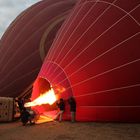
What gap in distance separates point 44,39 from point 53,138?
12.4 meters

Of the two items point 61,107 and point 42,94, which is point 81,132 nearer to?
point 61,107

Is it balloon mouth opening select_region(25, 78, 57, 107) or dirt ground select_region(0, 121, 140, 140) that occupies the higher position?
balloon mouth opening select_region(25, 78, 57, 107)

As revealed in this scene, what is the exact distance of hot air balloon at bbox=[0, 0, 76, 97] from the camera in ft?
63.8

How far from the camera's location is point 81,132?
877cm

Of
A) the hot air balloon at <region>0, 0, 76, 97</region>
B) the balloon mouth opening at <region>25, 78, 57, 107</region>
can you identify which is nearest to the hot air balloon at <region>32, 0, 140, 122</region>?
the balloon mouth opening at <region>25, 78, 57, 107</region>

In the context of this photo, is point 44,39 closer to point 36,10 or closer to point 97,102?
point 36,10

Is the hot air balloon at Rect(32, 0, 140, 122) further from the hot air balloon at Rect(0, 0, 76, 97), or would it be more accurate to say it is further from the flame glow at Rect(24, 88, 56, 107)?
the hot air balloon at Rect(0, 0, 76, 97)

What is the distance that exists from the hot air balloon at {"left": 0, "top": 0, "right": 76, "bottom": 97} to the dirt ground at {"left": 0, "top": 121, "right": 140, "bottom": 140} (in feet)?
30.7

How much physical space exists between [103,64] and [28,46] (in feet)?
35.8

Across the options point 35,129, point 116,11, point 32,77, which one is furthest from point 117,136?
point 32,77

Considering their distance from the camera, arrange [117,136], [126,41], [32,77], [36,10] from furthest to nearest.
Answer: [36,10]
[32,77]
[126,41]
[117,136]

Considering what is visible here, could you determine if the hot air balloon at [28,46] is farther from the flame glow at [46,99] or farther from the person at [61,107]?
the person at [61,107]

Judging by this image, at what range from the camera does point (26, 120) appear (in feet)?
38.6

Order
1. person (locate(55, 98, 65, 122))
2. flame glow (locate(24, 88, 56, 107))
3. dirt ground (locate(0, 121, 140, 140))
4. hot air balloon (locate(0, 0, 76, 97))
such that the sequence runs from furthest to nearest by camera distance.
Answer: hot air balloon (locate(0, 0, 76, 97)), flame glow (locate(24, 88, 56, 107)), person (locate(55, 98, 65, 122)), dirt ground (locate(0, 121, 140, 140))
